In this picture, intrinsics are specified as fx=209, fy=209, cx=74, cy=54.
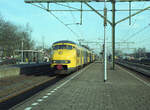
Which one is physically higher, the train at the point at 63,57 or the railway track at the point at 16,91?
the train at the point at 63,57

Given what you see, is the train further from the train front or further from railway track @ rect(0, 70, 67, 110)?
railway track @ rect(0, 70, 67, 110)

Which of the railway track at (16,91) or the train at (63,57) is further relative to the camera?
the train at (63,57)

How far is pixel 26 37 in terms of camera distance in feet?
209

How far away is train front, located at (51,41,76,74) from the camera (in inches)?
728

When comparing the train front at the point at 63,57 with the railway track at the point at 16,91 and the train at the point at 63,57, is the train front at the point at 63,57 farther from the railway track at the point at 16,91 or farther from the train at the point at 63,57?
the railway track at the point at 16,91

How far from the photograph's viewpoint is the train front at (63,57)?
18.5m

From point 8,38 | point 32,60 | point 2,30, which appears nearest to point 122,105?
point 32,60

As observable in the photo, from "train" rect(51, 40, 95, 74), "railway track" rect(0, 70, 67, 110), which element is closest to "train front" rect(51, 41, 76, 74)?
"train" rect(51, 40, 95, 74)

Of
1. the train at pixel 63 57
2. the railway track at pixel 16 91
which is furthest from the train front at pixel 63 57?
the railway track at pixel 16 91

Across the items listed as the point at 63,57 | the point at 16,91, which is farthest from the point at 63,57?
the point at 16,91

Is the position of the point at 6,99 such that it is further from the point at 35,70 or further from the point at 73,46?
the point at 35,70

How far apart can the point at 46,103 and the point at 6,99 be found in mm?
2857

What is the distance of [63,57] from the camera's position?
61.9ft

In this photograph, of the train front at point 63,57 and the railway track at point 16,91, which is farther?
the train front at point 63,57
